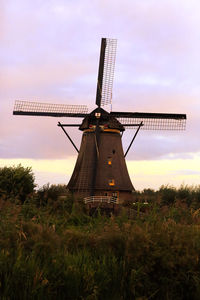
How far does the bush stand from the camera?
89.4 ft

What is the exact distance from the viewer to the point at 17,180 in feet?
90.4

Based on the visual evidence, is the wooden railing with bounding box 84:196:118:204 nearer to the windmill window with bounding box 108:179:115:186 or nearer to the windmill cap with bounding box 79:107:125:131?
the windmill window with bounding box 108:179:115:186

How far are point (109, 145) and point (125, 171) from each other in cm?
278

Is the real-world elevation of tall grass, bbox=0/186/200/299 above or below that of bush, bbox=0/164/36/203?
below

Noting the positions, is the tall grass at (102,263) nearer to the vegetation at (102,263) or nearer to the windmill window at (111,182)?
the vegetation at (102,263)

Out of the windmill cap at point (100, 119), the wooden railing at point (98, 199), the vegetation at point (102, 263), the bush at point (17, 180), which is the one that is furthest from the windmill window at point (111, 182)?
the vegetation at point (102, 263)

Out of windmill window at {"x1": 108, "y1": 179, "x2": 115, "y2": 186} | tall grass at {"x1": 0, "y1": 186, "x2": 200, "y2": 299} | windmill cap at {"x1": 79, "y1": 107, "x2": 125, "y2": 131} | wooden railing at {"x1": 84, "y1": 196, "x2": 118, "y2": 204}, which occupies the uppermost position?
windmill cap at {"x1": 79, "y1": 107, "x2": 125, "y2": 131}

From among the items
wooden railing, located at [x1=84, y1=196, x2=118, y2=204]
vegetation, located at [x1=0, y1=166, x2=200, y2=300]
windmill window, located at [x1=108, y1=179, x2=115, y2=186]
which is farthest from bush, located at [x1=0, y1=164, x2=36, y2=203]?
vegetation, located at [x1=0, y1=166, x2=200, y2=300]

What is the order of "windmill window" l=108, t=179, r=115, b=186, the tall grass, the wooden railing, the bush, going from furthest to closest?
"windmill window" l=108, t=179, r=115, b=186 < the wooden railing < the bush < the tall grass

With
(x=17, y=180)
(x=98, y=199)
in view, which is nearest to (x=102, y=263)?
(x=17, y=180)

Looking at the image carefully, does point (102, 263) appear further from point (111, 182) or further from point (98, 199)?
point (111, 182)

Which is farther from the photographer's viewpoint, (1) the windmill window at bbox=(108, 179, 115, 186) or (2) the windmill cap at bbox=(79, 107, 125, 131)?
(1) the windmill window at bbox=(108, 179, 115, 186)

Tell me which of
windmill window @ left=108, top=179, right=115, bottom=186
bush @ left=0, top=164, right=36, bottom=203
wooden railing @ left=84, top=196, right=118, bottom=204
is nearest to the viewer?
bush @ left=0, top=164, right=36, bottom=203

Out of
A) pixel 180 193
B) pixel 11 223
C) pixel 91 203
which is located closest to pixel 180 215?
pixel 11 223
